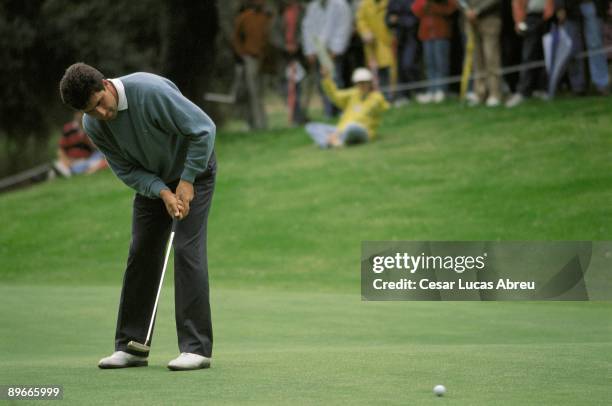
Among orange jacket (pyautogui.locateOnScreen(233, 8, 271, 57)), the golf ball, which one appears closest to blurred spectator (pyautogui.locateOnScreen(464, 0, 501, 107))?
orange jacket (pyautogui.locateOnScreen(233, 8, 271, 57))

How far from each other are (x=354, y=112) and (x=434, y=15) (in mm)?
2189

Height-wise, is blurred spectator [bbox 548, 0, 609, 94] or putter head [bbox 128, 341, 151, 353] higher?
blurred spectator [bbox 548, 0, 609, 94]

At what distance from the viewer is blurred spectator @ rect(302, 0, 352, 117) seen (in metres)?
23.2

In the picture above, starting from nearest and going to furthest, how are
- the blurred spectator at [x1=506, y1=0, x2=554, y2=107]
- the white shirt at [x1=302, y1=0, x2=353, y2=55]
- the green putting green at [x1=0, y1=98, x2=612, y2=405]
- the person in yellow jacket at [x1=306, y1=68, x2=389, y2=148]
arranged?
1. the green putting green at [x1=0, y1=98, x2=612, y2=405]
2. the blurred spectator at [x1=506, y1=0, x2=554, y2=107]
3. the person in yellow jacket at [x1=306, y1=68, x2=389, y2=148]
4. the white shirt at [x1=302, y1=0, x2=353, y2=55]

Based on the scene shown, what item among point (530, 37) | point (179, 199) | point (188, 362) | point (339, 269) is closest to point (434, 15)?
point (530, 37)

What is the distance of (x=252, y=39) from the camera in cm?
2528

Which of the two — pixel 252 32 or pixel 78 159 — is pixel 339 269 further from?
pixel 78 159

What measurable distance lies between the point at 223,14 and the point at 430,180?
8.84 m

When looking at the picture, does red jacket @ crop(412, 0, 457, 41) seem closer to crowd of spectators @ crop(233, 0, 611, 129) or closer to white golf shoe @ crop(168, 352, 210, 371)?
crowd of spectators @ crop(233, 0, 611, 129)

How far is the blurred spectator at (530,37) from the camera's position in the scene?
805 inches

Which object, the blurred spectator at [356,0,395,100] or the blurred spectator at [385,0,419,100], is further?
the blurred spectator at [356,0,395,100]

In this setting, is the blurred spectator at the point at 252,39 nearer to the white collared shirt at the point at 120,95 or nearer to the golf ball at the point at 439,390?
the white collared shirt at the point at 120,95

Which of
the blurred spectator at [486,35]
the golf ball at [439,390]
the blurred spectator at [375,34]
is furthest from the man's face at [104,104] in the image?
the blurred spectator at [375,34]

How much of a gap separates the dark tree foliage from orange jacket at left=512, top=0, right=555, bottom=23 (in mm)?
8969
